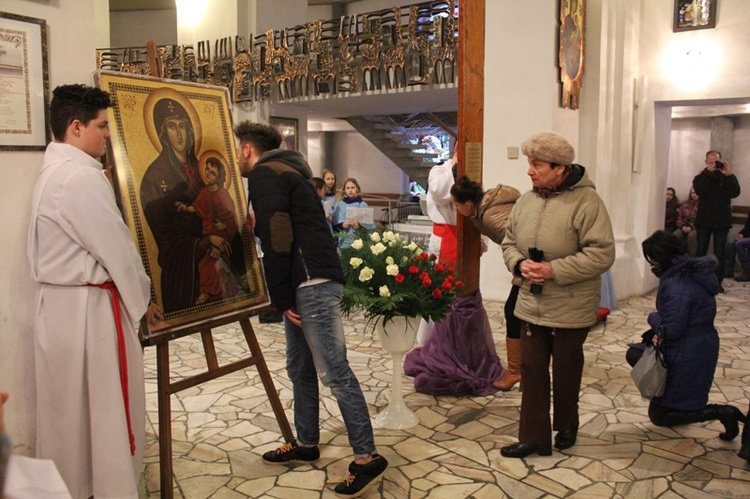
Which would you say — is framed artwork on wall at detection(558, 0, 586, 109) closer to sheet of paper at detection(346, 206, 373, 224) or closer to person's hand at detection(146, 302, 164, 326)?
sheet of paper at detection(346, 206, 373, 224)

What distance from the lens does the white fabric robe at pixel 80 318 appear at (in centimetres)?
276

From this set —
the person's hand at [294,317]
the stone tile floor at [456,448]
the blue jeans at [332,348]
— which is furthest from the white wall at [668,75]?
the person's hand at [294,317]

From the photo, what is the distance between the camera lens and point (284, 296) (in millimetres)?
3248

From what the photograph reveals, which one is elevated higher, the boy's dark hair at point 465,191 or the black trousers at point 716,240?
the boy's dark hair at point 465,191

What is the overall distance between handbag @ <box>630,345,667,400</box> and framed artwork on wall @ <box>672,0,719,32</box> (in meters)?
6.30

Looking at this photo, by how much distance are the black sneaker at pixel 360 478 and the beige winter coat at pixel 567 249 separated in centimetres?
115

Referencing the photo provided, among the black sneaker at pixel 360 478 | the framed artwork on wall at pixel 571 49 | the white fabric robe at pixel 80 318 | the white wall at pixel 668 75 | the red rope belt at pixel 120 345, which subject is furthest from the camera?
the white wall at pixel 668 75

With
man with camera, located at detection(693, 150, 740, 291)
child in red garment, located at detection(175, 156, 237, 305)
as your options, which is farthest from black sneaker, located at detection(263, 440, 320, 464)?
man with camera, located at detection(693, 150, 740, 291)

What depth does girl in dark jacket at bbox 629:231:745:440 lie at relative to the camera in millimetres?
3854

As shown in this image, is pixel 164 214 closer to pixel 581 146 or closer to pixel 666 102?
pixel 581 146

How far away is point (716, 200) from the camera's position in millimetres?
9773

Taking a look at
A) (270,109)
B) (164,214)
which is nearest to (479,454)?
(164,214)

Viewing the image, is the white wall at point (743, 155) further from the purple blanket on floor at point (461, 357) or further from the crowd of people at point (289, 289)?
the crowd of people at point (289, 289)

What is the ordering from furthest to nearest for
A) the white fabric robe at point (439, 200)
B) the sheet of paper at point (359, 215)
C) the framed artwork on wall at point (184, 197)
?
1. the sheet of paper at point (359, 215)
2. the white fabric robe at point (439, 200)
3. the framed artwork on wall at point (184, 197)
